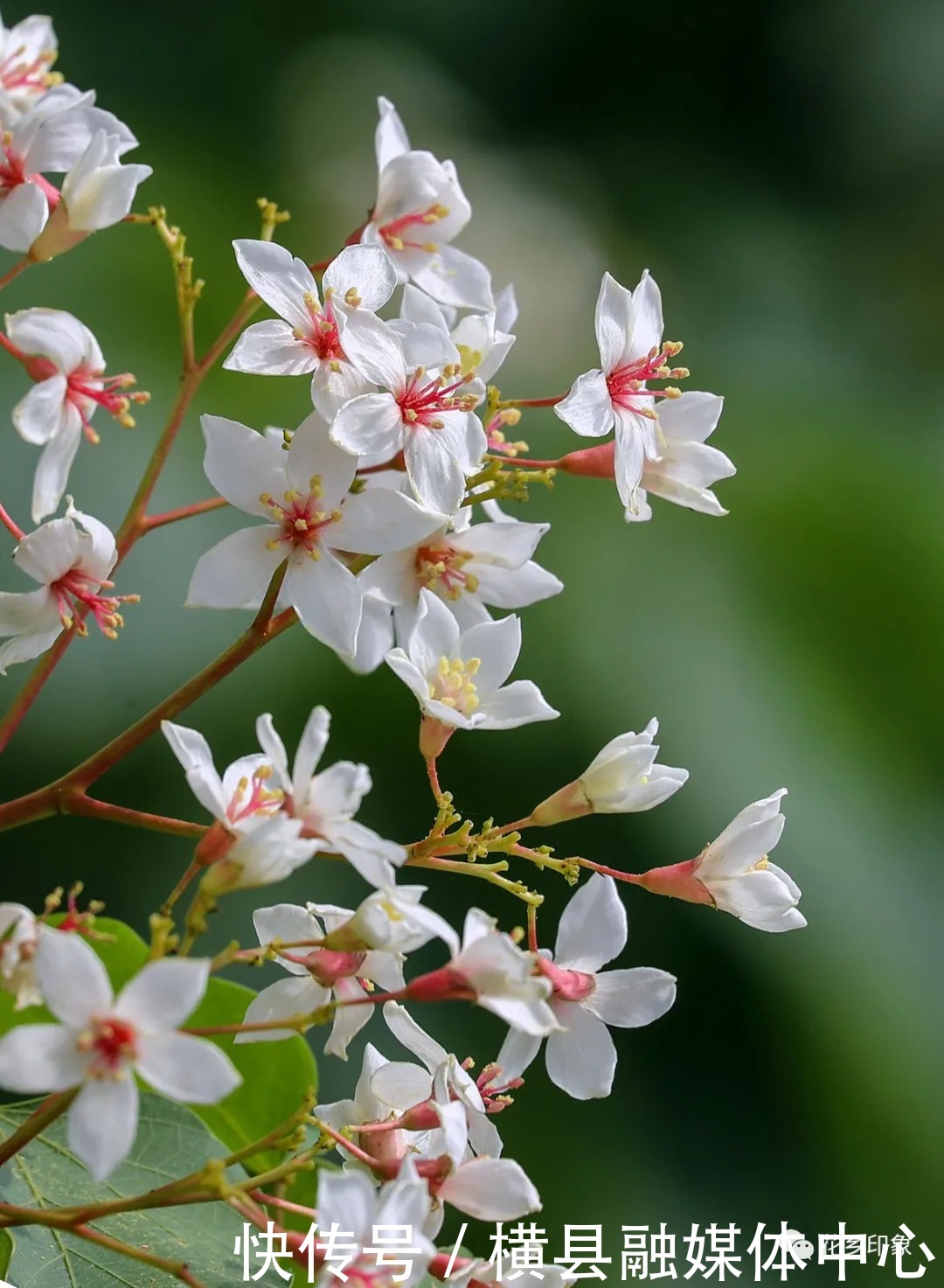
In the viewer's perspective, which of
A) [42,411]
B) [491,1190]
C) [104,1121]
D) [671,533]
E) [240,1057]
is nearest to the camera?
[104,1121]

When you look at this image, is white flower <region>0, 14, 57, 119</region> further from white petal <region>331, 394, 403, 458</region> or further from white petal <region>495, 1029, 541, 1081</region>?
white petal <region>495, 1029, 541, 1081</region>

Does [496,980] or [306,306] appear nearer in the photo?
[496,980]

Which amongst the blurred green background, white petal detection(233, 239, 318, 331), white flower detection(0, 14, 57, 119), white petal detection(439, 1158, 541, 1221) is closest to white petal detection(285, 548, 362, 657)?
white petal detection(233, 239, 318, 331)

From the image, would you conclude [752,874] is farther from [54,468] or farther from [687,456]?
[54,468]

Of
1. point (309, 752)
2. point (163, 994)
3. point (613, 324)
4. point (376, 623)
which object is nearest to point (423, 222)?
point (613, 324)

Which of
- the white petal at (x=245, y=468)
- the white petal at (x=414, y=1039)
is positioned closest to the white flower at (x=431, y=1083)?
the white petal at (x=414, y=1039)

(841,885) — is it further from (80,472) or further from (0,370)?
(0,370)

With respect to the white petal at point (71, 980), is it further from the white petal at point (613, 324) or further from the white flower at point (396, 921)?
the white petal at point (613, 324)

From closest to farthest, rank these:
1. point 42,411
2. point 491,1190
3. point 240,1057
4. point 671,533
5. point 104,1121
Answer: point 104,1121 < point 491,1190 < point 42,411 < point 240,1057 < point 671,533
